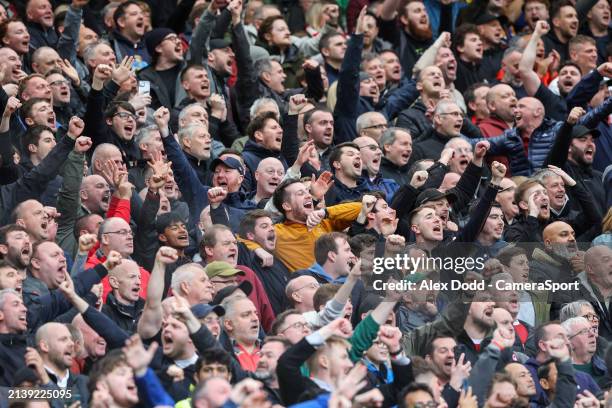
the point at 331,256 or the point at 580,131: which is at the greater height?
the point at 331,256

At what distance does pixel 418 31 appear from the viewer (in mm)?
17453

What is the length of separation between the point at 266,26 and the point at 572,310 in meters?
5.23

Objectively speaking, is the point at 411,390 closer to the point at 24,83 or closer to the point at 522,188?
the point at 522,188

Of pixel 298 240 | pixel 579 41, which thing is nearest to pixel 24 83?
pixel 298 240

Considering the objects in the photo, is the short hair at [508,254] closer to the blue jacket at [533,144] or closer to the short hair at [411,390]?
the blue jacket at [533,144]

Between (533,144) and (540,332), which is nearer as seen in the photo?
(540,332)

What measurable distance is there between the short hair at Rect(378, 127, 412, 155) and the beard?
2.87m

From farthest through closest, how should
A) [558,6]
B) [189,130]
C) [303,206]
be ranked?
[558,6] → [189,130] → [303,206]

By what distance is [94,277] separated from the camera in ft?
36.1

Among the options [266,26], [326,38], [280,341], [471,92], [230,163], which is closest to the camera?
[280,341]

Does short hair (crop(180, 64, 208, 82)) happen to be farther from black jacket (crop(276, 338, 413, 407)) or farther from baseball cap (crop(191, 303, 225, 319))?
black jacket (crop(276, 338, 413, 407))

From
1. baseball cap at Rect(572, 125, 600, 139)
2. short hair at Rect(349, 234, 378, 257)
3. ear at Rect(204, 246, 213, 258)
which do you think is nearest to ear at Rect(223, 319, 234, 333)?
ear at Rect(204, 246, 213, 258)

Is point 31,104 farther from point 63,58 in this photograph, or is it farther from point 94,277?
point 94,277

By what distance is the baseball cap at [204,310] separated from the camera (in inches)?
419
